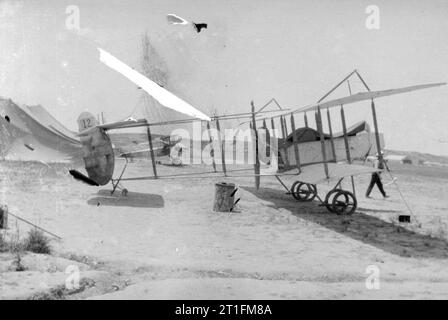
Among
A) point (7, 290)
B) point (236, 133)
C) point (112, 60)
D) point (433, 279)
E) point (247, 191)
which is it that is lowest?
point (433, 279)

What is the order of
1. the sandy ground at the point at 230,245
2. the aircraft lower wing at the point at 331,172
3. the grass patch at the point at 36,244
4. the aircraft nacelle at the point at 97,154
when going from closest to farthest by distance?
the sandy ground at the point at 230,245
the grass patch at the point at 36,244
the aircraft lower wing at the point at 331,172
the aircraft nacelle at the point at 97,154

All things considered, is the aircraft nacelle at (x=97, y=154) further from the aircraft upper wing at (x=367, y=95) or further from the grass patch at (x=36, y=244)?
the aircraft upper wing at (x=367, y=95)

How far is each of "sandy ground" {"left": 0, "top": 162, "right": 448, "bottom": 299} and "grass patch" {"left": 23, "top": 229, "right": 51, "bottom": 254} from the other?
0.21m

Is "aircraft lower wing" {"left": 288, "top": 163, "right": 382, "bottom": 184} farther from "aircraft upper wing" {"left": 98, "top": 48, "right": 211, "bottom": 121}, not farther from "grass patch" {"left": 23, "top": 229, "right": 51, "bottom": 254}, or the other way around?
"grass patch" {"left": 23, "top": 229, "right": 51, "bottom": 254}

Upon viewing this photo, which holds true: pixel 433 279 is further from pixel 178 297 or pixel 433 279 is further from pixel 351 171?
pixel 351 171

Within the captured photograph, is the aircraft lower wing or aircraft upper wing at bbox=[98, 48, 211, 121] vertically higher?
aircraft upper wing at bbox=[98, 48, 211, 121]

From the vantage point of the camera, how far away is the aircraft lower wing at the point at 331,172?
1034cm

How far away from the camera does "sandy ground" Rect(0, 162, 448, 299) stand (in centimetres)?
527

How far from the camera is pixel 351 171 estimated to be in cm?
1048

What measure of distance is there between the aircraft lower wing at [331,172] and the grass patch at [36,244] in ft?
21.6

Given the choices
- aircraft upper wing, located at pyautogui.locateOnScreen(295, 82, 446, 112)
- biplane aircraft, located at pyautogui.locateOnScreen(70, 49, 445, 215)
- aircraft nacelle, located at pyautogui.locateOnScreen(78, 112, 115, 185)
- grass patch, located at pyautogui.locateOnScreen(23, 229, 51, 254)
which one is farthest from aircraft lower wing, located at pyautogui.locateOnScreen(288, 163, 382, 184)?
grass patch, located at pyautogui.locateOnScreen(23, 229, 51, 254)

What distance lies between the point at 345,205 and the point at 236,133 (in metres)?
4.39

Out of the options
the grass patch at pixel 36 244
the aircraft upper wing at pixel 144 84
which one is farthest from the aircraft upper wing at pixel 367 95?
the grass patch at pixel 36 244
